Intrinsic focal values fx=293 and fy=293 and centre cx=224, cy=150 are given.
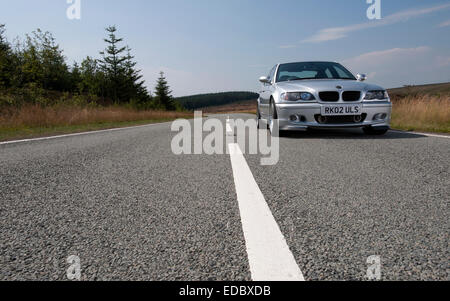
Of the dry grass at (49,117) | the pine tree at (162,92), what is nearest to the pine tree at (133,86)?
the pine tree at (162,92)

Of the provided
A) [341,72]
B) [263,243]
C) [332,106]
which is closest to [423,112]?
[341,72]

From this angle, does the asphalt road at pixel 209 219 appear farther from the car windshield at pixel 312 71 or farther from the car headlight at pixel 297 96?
the car windshield at pixel 312 71

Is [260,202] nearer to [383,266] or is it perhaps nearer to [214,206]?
[214,206]

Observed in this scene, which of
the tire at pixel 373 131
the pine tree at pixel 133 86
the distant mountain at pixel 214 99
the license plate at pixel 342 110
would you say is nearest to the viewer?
the license plate at pixel 342 110

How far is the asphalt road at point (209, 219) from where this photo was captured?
1141 millimetres

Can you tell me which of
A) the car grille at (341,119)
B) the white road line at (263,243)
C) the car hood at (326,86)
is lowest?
the white road line at (263,243)

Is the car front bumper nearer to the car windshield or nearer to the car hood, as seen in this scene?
the car hood

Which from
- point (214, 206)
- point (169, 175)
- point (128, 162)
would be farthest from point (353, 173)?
point (128, 162)

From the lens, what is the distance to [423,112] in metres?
9.30

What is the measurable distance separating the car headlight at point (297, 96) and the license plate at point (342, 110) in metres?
0.35

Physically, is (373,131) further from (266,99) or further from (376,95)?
(266,99)

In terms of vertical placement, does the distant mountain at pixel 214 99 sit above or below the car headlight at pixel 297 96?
→ above

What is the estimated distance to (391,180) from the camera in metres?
2.52

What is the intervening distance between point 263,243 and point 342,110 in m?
4.82
